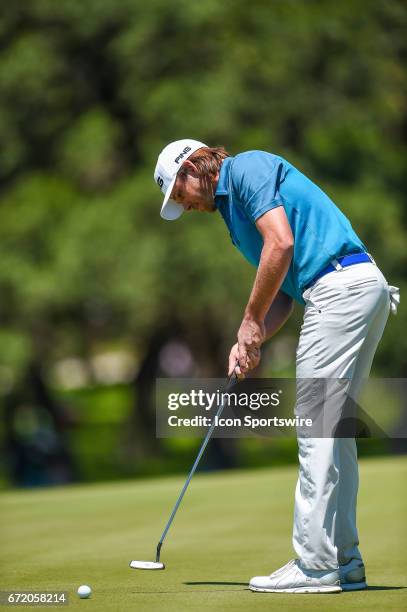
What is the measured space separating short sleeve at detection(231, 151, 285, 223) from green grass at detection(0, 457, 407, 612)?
1656 millimetres

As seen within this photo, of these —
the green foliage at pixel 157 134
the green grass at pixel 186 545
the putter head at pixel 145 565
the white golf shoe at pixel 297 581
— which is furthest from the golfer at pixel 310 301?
the green foliage at pixel 157 134

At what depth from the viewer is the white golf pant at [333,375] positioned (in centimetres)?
492

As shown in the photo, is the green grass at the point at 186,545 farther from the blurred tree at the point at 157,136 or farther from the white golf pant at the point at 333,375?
the blurred tree at the point at 157,136

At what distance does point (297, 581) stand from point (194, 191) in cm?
181

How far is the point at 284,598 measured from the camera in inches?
184

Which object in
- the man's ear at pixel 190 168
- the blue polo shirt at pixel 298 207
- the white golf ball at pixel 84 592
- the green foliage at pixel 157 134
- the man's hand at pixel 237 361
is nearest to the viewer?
the white golf ball at pixel 84 592

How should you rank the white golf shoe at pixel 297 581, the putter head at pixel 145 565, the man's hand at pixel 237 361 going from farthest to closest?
1. the putter head at pixel 145 565
2. the man's hand at pixel 237 361
3. the white golf shoe at pixel 297 581

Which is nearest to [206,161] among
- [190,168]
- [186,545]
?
[190,168]

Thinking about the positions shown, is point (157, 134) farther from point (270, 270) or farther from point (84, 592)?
point (84, 592)

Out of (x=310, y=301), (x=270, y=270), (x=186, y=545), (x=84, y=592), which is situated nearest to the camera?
(x=84, y=592)

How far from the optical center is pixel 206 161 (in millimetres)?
5230

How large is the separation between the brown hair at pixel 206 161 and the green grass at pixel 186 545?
1867 millimetres

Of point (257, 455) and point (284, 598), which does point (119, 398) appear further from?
point (284, 598)

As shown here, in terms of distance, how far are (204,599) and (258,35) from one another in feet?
65.1
